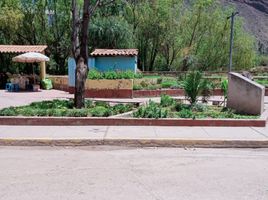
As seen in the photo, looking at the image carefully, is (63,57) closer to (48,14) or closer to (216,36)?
(48,14)

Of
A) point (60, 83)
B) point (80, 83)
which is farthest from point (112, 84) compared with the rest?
point (80, 83)

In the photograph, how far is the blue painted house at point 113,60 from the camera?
26.2 m

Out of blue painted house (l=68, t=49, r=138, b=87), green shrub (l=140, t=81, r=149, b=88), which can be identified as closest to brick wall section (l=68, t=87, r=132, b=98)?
green shrub (l=140, t=81, r=149, b=88)

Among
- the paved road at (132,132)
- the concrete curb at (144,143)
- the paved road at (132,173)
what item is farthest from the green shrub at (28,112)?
the paved road at (132,173)

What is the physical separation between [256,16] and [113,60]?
266 ft

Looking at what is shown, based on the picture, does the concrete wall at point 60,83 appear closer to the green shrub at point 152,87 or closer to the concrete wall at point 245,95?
the green shrub at point 152,87

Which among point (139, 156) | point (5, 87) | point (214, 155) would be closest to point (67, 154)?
point (139, 156)

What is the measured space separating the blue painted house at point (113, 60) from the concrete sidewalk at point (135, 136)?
48.4ft

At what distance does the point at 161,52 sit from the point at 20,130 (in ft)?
109

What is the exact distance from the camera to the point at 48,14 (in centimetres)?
3812

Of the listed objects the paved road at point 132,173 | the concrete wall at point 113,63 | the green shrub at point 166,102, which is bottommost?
the paved road at point 132,173

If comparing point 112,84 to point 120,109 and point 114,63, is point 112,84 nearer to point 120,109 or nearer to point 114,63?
point 114,63

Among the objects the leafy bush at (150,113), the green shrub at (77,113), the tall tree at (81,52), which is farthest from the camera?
the tall tree at (81,52)

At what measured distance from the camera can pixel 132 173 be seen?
7527mm
